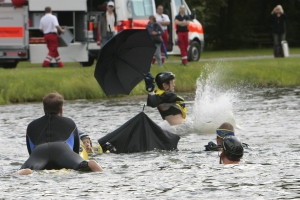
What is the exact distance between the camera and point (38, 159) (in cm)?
1398

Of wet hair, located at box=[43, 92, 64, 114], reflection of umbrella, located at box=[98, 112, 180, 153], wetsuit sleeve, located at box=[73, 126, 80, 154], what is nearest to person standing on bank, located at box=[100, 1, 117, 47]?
reflection of umbrella, located at box=[98, 112, 180, 153]

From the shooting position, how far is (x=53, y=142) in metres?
14.1

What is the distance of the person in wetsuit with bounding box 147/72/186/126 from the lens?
18078mm

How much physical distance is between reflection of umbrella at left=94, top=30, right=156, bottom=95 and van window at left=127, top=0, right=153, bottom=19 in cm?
1673

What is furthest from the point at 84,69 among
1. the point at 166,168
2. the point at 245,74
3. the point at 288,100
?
the point at 166,168

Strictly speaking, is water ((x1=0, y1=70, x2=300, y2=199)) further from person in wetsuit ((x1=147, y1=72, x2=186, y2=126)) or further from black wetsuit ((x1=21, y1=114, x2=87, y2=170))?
person in wetsuit ((x1=147, y1=72, x2=186, y2=126))

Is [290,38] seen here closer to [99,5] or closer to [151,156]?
[99,5]

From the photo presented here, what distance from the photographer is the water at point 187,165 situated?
1276cm

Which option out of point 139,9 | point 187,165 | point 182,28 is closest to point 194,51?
point 139,9

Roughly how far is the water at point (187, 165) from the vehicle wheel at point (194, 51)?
13.4 meters

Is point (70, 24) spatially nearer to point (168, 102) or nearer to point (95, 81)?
point (95, 81)

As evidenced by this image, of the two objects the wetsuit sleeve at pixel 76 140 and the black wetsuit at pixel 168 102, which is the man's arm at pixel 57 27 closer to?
the black wetsuit at pixel 168 102

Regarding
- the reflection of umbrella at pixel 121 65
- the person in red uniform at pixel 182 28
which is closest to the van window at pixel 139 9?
the person in red uniform at pixel 182 28

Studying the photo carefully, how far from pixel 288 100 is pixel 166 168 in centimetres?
1181
